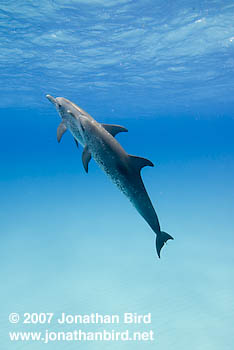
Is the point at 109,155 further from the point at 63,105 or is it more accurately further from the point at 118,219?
the point at 118,219

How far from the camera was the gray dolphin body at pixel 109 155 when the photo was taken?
258 centimetres

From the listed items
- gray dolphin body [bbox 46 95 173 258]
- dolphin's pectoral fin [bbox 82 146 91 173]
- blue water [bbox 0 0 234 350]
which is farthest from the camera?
blue water [bbox 0 0 234 350]

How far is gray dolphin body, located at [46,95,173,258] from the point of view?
2.58m

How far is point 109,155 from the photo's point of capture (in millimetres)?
2574

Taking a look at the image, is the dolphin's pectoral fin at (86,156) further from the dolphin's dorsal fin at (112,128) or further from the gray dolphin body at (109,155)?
the dolphin's dorsal fin at (112,128)

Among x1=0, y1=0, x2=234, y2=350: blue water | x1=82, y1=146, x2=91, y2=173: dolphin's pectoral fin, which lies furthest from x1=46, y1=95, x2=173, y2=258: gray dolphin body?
x1=0, y1=0, x2=234, y2=350: blue water

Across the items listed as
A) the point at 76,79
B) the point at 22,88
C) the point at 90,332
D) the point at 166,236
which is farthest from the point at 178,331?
the point at 22,88

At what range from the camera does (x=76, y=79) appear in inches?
1163

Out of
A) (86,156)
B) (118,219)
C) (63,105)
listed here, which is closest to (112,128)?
(86,156)

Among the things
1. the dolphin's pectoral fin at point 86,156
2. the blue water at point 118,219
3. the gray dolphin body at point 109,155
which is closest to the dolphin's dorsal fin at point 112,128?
the gray dolphin body at point 109,155

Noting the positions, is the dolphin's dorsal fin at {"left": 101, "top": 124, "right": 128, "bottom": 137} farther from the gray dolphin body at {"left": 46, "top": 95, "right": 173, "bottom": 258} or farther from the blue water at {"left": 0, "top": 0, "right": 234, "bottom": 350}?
the blue water at {"left": 0, "top": 0, "right": 234, "bottom": 350}

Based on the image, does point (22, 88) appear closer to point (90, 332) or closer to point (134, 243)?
point (134, 243)

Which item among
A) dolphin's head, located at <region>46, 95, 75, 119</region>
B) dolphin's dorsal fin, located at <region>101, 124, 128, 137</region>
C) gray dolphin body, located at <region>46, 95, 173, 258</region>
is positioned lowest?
gray dolphin body, located at <region>46, 95, 173, 258</region>

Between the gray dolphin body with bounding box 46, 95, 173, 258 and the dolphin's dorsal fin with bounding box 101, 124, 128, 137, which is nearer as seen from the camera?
the gray dolphin body with bounding box 46, 95, 173, 258
